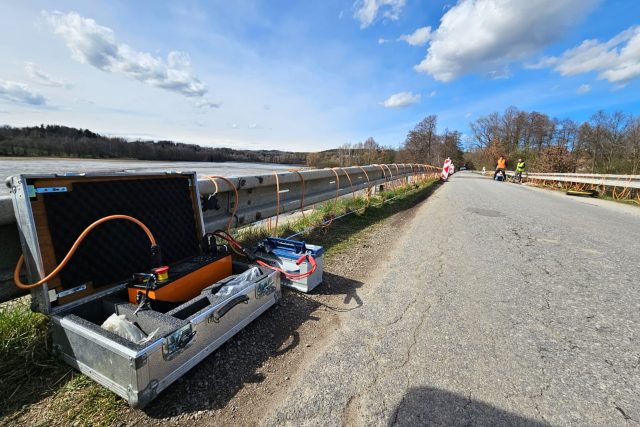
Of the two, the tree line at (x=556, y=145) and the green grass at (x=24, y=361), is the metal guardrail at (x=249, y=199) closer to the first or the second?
the green grass at (x=24, y=361)

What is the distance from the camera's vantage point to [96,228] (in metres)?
2.06

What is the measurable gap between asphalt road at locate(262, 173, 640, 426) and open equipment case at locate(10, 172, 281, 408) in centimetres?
65

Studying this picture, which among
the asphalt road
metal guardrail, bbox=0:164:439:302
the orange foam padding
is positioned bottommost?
the asphalt road

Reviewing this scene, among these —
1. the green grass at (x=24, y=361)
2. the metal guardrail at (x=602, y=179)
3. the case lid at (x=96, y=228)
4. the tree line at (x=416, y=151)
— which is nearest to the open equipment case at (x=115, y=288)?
the case lid at (x=96, y=228)

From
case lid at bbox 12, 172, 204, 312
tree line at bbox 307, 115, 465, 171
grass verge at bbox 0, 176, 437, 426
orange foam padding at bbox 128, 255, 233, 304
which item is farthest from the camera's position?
tree line at bbox 307, 115, 465, 171

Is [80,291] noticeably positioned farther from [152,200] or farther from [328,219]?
[328,219]

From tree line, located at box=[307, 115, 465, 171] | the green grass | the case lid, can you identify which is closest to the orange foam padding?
the case lid

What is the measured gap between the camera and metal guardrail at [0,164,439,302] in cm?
185

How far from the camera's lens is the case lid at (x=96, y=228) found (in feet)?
5.78

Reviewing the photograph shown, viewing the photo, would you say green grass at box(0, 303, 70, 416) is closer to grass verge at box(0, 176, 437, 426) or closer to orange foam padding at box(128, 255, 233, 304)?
grass verge at box(0, 176, 437, 426)

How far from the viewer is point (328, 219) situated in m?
5.67

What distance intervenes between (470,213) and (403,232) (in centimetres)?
297

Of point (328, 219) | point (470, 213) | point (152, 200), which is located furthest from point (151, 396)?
point (470, 213)

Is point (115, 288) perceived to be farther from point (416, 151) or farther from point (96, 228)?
point (416, 151)
